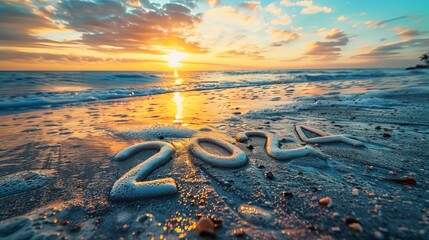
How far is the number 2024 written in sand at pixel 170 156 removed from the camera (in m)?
2.39

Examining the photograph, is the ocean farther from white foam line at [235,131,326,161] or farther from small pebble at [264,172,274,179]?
small pebble at [264,172,274,179]

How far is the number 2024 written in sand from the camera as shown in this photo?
2391 millimetres

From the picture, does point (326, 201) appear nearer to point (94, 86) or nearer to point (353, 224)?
Result: point (353, 224)

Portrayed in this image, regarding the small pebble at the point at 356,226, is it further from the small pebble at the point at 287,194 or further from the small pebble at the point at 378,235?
the small pebble at the point at 287,194

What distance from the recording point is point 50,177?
9.40ft

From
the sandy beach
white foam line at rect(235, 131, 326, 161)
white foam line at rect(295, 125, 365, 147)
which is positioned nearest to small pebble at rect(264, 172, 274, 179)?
the sandy beach

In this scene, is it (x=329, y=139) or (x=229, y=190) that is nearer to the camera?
(x=229, y=190)

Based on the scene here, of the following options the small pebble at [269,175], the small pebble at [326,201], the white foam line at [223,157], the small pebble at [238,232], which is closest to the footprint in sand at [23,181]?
the white foam line at [223,157]

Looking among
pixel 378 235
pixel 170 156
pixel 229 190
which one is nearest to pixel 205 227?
pixel 229 190

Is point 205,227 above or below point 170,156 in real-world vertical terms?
above

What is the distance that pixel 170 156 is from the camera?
11.2 ft

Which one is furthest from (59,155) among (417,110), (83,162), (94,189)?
(417,110)

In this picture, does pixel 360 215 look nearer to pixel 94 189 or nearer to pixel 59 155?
pixel 94 189

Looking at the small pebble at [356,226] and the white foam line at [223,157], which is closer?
the small pebble at [356,226]
